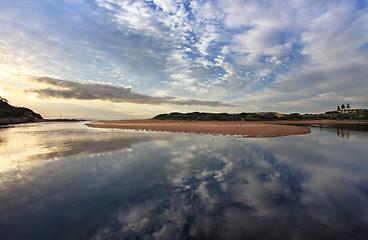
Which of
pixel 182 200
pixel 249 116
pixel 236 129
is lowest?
pixel 182 200

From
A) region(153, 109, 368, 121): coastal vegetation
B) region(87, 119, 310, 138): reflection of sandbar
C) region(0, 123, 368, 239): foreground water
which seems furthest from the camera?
region(153, 109, 368, 121): coastal vegetation

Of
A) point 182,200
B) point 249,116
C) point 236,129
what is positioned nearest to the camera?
point 182,200

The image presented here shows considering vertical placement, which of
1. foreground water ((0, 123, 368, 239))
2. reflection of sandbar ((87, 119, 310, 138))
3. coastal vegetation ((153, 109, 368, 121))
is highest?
coastal vegetation ((153, 109, 368, 121))

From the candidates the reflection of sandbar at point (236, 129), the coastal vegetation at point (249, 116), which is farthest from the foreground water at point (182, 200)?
the coastal vegetation at point (249, 116)

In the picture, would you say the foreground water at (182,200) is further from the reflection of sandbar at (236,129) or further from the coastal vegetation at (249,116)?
the coastal vegetation at (249,116)

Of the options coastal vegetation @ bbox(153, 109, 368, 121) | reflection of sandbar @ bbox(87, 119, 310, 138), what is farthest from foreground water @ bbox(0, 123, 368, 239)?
coastal vegetation @ bbox(153, 109, 368, 121)

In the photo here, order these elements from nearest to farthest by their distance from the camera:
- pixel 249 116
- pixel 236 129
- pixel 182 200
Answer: pixel 182 200
pixel 236 129
pixel 249 116

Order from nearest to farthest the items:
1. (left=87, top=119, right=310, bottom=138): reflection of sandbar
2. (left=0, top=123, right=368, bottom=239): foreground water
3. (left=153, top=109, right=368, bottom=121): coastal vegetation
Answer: (left=0, top=123, right=368, bottom=239): foreground water → (left=87, top=119, right=310, bottom=138): reflection of sandbar → (left=153, top=109, right=368, bottom=121): coastal vegetation

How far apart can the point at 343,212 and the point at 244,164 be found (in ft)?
14.4

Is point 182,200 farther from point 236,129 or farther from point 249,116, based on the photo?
point 249,116

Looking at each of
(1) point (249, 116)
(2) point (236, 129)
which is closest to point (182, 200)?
(2) point (236, 129)

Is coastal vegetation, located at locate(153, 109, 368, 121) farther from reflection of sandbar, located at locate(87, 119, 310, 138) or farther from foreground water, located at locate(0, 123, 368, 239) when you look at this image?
foreground water, located at locate(0, 123, 368, 239)

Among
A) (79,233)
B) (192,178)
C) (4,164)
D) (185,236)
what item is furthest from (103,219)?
(4,164)

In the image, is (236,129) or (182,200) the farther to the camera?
(236,129)
